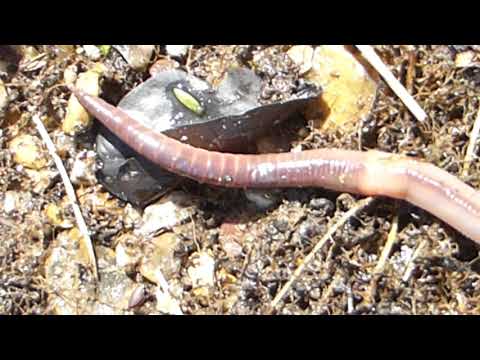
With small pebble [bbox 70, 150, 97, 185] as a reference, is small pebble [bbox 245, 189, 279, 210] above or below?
above

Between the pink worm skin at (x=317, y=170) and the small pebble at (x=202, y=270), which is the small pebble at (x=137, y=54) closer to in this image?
the pink worm skin at (x=317, y=170)

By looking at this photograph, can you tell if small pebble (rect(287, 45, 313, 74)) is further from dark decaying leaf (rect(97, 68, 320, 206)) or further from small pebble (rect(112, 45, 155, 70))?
small pebble (rect(112, 45, 155, 70))

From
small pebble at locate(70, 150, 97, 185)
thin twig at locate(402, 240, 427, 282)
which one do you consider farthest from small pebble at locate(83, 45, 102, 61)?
thin twig at locate(402, 240, 427, 282)

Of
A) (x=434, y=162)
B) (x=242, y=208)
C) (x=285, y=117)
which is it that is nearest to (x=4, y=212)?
(x=242, y=208)

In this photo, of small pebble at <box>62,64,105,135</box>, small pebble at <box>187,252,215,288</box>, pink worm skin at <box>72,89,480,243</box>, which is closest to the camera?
pink worm skin at <box>72,89,480,243</box>

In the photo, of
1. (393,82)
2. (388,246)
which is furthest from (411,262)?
(393,82)

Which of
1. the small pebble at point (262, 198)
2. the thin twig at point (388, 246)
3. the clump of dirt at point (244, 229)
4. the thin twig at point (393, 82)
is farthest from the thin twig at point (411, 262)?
the small pebble at point (262, 198)
